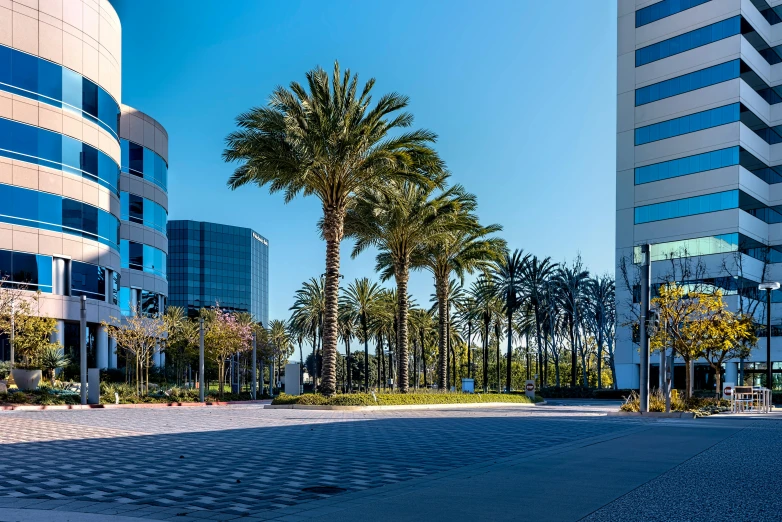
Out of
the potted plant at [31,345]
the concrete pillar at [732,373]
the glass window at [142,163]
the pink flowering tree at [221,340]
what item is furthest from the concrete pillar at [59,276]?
the concrete pillar at [732,373]

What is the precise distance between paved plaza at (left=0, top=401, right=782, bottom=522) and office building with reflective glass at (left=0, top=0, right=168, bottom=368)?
93.5 ft

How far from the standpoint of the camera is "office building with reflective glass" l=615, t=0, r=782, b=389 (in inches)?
2416

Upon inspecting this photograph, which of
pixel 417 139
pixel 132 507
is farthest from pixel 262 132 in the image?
pixel 132 507

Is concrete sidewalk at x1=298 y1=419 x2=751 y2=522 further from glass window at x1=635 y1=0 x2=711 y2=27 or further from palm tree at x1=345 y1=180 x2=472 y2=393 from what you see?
glass window at x1=635 y1=0 x2=711 y2=27

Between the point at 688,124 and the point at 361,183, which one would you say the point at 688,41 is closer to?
the point at 688,124

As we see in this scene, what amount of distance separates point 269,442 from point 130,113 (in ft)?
164

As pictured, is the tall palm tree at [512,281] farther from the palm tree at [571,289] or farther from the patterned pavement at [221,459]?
the patterned pavement at [221,459]

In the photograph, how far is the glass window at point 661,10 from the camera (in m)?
65.0

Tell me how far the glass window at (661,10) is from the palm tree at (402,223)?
37116 mm

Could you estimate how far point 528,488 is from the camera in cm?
923

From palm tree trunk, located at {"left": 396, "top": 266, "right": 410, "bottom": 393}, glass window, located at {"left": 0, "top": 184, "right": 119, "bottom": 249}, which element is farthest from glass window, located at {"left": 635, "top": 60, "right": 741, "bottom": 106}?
glass window, located at {"left": 0, "top": 184, "right": 119, "bottom": 249}

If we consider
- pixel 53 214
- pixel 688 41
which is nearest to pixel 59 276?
pixel 53 214

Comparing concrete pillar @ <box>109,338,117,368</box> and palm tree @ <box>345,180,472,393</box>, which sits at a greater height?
palm tree @ <box>345,180,472,393</box>

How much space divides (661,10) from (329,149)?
47.3 metres
